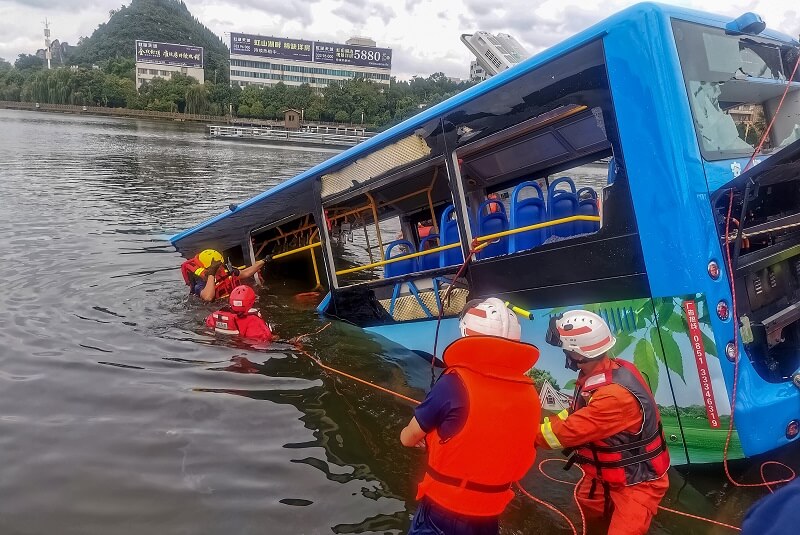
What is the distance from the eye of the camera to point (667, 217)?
153 inches

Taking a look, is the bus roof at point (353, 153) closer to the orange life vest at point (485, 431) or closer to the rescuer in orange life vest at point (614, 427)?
the rescuer in orange life vest at point (614, 427)

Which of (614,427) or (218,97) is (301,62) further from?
(614,427)

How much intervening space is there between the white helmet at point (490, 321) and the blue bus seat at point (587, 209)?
2.50 metres

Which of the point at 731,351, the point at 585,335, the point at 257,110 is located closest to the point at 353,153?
the point at 585,335

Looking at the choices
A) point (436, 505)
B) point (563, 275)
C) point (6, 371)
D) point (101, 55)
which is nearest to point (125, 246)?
point (6, 371)

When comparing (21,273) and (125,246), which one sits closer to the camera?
(21,273)

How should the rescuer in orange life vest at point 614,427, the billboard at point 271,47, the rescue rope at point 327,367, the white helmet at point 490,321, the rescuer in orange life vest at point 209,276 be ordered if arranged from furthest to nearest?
the billboard at point 271,47, the rescuer in orange life vest at point 209,276, the rescue rope at point 327,367, the rescuer in orange life vest at point 614,427, the white helmet at point 490,321

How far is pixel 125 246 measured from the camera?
41.6 ft

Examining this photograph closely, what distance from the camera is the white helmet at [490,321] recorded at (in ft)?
9.81

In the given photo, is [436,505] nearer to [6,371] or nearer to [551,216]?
[551,216]

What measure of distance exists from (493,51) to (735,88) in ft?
11.3

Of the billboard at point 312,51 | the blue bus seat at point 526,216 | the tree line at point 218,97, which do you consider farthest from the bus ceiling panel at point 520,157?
the billboard at point 312,51

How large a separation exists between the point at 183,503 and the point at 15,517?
1.01 meters

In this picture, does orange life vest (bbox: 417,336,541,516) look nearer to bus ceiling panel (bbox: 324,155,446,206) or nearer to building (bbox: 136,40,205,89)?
bus ceiling panel (bbox: 324,155,446,206)
